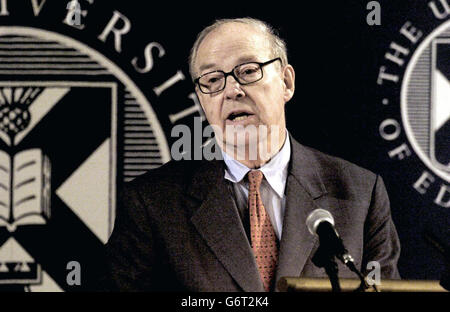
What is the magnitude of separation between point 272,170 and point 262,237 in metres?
0.29

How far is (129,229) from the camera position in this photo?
8.84 feet

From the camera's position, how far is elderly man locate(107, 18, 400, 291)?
8.55 feet

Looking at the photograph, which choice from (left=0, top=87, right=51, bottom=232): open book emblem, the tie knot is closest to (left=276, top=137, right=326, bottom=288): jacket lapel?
the tie knot

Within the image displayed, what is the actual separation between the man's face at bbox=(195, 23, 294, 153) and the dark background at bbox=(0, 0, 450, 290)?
370mm

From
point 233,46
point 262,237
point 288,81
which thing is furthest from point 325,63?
point 262,237

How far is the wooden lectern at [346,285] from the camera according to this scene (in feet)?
6.59

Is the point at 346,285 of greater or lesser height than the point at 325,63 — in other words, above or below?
below

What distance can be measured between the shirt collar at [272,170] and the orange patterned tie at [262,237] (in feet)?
0.20

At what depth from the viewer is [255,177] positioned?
271cm

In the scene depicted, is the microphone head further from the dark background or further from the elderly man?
the dark background

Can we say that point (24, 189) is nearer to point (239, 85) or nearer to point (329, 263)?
point (239, 85)

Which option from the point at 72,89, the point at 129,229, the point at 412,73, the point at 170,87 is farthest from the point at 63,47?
the point at 412,73

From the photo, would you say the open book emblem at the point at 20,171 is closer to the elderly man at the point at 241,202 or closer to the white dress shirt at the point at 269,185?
the elderly man at the point at 241,202
